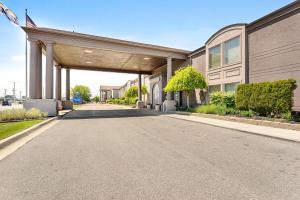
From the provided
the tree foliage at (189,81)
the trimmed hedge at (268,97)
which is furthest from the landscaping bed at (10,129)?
the tree foliage at (189,81)

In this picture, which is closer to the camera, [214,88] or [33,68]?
[33,68]

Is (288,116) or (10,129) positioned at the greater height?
(288,116)

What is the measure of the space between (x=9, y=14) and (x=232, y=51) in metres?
18.8

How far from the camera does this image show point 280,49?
50.0 feet

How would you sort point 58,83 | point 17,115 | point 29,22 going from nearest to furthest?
point 17,115 < point 29,22 < point 58,83

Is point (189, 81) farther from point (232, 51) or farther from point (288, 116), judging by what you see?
point (288, 116)

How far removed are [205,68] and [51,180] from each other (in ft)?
73.0

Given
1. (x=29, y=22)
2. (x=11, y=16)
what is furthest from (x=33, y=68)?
(x=11, y=16)

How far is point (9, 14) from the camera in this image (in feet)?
49.8

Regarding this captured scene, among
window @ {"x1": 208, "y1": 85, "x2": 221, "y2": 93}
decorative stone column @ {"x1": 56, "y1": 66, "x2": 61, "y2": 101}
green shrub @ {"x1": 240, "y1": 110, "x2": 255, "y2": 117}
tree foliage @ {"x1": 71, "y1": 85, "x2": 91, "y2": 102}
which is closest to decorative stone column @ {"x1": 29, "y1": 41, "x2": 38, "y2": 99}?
decorative stone column @ {"x1": 56, "y1": 66, "x2": 61, "y2": 101}

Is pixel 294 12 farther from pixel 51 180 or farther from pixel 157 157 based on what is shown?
pixel 51 180

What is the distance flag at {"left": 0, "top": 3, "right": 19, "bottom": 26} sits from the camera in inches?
553

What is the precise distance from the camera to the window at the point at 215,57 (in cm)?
2203

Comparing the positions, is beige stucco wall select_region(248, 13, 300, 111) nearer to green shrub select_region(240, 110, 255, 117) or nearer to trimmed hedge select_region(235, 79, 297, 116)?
trimmed hedge select_region(235, 79, 297, 116)
